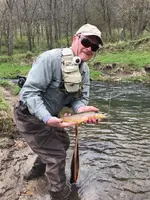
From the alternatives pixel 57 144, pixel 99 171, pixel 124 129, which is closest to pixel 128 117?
pixel 124 129

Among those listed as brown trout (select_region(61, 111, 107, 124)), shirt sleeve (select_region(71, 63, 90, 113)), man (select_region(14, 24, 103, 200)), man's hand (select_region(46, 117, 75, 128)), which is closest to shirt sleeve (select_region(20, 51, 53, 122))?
man (select_region(14, 24, 103, 200))

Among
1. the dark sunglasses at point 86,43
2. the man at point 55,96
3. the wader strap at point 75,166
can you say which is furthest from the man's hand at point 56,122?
the wader strap at point 75,166

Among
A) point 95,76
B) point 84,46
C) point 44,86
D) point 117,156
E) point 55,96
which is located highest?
point 84,46

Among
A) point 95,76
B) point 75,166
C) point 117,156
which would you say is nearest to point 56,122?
point 75,166

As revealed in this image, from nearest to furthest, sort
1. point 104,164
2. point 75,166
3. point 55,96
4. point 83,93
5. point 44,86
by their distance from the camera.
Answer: point 44,86 → point 55,96 → point 83,93 → point 75,166 → point 104,164

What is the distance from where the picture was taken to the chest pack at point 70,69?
464 centimetres

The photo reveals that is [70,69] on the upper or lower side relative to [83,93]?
A: upper

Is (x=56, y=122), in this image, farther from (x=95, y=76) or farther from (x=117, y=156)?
(x=95, y=76)

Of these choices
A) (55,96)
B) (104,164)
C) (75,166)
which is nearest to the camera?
(55,96)

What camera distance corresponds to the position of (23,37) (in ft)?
192

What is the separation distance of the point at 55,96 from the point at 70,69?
0.52 metres

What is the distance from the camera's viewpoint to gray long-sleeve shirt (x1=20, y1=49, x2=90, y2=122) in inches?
176

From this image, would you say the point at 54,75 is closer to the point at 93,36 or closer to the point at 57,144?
the point at 93,36

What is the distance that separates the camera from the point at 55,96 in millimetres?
4891
